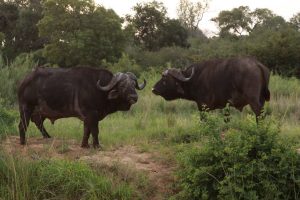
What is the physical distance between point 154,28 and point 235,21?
10620 millimetres

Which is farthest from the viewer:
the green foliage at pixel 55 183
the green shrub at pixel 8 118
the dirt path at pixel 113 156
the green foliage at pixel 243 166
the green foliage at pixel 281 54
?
the green foliage at pixel 281 54

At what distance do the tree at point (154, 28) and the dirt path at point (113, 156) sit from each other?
3468 centimetres

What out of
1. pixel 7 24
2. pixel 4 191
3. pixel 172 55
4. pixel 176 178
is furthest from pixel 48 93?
pixel 7 24

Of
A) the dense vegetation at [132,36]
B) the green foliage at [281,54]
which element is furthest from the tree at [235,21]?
the green foliage at [281,54]

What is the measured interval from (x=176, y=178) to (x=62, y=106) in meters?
2.69

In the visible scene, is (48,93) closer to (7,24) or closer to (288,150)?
(288,150)

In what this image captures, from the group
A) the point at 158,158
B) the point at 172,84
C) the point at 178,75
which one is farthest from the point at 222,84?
the point at 158,158

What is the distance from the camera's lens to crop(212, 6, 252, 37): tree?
5068 centimetres

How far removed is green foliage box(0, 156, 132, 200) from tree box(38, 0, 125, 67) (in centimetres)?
2619

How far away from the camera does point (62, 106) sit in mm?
8633

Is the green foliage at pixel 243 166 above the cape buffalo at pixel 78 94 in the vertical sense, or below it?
below

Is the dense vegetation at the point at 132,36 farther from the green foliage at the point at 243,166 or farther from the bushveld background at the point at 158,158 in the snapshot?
the green foliage at the point at 243,166

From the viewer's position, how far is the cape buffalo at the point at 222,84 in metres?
9.81

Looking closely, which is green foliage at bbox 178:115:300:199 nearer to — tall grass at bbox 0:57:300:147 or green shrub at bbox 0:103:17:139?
tall grass at bbox 0:57:300:147
